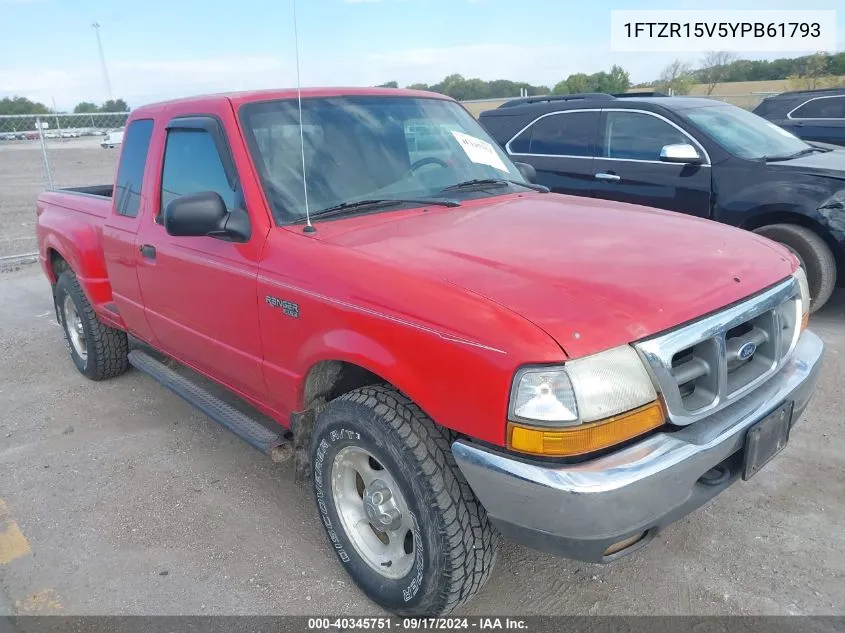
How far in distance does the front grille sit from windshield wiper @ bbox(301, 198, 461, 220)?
136 cm

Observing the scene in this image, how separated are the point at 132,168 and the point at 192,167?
88cm

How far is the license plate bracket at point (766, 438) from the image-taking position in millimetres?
2281

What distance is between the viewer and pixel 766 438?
235 cm

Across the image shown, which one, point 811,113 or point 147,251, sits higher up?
point 811,113

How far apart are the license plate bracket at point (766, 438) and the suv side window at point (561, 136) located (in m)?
4.78

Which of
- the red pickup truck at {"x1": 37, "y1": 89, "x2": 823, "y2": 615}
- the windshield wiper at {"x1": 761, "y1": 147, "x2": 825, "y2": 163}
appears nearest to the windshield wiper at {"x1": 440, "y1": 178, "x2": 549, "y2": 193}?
the red pickup truck at {"x1": 37, "y1": 89, "x2": 823, "y2": 615}

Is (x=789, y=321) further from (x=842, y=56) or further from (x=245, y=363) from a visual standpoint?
(x=842, y=56)

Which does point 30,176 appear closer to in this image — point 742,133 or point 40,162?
point 40,162

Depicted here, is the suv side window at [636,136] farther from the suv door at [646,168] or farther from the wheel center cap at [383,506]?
the wheel center cap at [383,506]

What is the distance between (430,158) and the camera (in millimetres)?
3422

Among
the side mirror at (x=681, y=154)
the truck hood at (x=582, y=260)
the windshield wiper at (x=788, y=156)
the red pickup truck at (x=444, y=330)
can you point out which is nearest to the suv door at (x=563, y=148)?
the side mirror at (x=681, y=154)

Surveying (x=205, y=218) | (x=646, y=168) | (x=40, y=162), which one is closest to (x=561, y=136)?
(x=646, y=168)

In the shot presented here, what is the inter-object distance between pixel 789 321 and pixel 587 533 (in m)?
1.32

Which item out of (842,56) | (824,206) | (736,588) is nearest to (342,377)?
(736,588)
